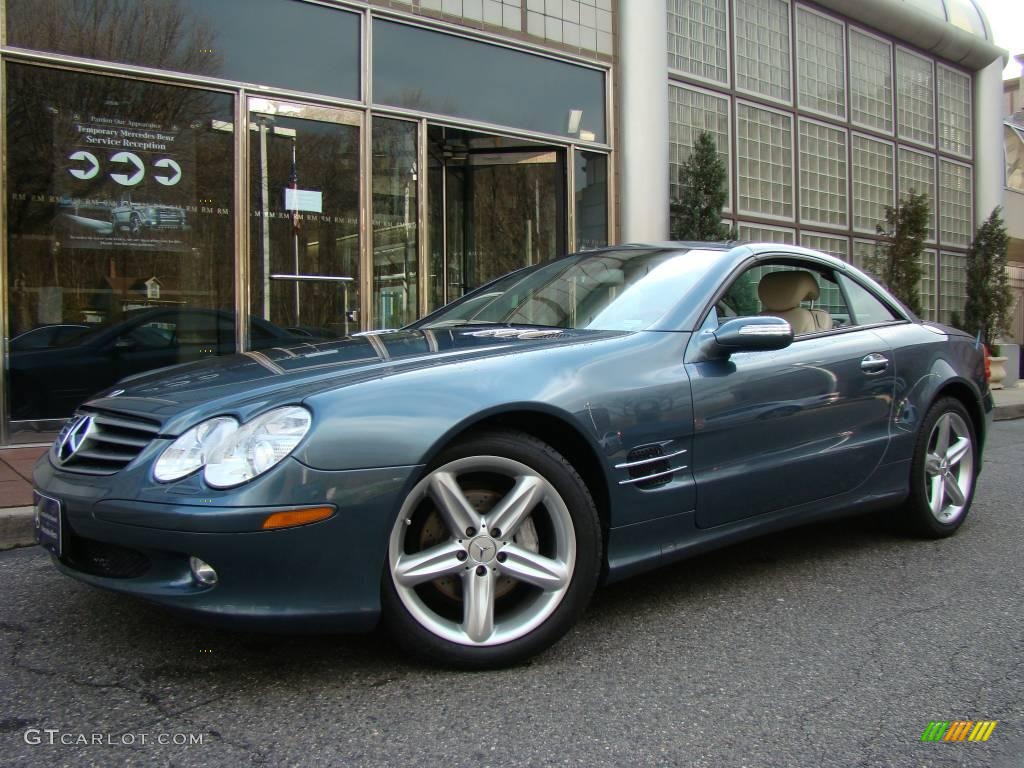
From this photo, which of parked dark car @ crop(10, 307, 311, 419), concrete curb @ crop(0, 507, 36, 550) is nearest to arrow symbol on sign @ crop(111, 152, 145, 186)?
parked dark car @ crop(10, 307, 311, 419)

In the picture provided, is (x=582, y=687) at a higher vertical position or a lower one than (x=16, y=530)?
lower

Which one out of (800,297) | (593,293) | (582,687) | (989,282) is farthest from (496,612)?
(989,282)

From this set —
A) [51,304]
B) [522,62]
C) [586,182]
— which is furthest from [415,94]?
[51,304]

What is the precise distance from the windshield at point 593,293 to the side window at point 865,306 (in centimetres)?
92

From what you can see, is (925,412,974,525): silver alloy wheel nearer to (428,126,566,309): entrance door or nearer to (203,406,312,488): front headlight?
(203,406,312,488): front headlight

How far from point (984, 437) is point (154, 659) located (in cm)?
414

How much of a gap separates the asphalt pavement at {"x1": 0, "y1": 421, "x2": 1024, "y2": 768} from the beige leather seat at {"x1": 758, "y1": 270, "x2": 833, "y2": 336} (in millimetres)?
1247

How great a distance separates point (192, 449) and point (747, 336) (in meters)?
1.88

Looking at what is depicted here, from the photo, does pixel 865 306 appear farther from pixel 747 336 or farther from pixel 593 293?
pixel 593 293

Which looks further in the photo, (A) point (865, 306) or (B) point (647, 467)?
(A) point (865, 306)

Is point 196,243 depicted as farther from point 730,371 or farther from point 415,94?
point 730,371

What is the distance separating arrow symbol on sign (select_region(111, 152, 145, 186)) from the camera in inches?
279

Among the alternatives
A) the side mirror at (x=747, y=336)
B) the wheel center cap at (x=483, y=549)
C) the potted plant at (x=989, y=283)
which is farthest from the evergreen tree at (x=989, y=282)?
the wheel center cap at (x=483, y=549)

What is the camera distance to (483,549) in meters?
2.46
